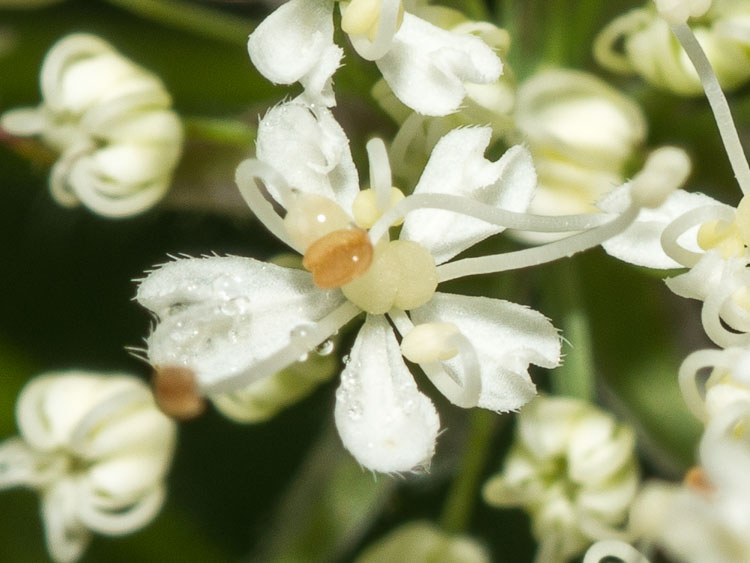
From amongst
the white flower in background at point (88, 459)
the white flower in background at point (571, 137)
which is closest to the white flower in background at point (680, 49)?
the white flower in background at point (571, 137)

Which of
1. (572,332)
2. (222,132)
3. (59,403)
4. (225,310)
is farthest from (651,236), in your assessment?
(59,403)

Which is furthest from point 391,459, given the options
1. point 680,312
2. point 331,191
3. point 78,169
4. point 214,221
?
point 214,221

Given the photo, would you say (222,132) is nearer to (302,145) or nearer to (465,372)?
(302,145)

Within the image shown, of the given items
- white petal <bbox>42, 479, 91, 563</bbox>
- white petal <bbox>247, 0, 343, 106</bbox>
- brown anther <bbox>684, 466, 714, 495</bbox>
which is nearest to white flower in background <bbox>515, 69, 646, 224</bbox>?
white petal <bbox>247, 0, 343, 106</bbox>

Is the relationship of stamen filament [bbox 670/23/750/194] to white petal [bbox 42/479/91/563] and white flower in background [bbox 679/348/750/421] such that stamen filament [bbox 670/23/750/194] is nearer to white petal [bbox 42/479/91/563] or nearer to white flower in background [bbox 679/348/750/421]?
white flower in background [bbox 679/348/750/421]

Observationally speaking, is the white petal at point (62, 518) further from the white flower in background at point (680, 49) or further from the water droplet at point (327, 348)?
the white flower in background at point (680, 49)

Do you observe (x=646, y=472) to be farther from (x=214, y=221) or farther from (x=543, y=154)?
(x=214, y=221)

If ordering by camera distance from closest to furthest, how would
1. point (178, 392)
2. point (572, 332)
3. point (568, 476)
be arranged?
point (178, 392), point (568, 476), point (572, 332)
